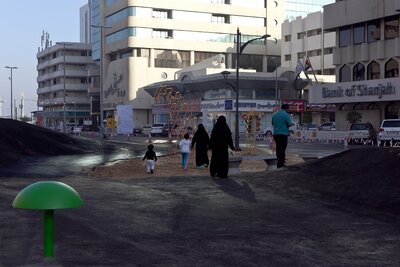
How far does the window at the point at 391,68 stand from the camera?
4913 cm

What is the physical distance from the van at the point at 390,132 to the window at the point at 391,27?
13673 mm

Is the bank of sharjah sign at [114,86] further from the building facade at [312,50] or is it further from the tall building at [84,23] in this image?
the tall building at [84,23]

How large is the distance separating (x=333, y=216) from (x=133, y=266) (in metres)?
3.62

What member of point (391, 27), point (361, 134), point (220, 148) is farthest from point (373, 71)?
point (220, 148)

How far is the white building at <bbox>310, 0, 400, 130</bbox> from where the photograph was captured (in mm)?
48781

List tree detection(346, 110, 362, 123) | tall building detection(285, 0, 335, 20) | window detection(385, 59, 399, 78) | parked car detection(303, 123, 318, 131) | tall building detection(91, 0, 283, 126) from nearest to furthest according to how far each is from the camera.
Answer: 1. window detection(385, 59, 399, 78)
2. tree detection(346, 110, 362, 123)
3. parked car detection(303, 123, 318, 131)
4. tall building detection(91, 0, 283, 126)
5. tall building detection(285, 0, 335, 20)

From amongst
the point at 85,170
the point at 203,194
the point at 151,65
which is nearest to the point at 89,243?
the point at 203,194

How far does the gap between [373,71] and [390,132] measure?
15.5 m

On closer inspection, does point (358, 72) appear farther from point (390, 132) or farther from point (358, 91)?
point (390, 132)

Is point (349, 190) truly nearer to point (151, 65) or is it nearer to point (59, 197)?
point (59, 197)

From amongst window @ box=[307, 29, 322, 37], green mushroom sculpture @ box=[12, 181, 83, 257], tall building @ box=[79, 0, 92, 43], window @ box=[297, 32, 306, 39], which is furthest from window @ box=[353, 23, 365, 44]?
tall building @ box=[79, 0, 92, 43]

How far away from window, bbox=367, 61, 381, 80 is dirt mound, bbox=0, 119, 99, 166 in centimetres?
3104

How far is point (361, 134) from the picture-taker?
140 ft

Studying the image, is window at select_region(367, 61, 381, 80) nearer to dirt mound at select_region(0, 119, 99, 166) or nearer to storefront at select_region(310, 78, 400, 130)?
storefront at select_region(310, 78, 400, 130)
